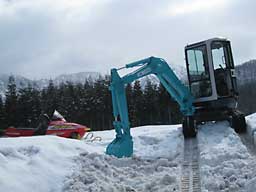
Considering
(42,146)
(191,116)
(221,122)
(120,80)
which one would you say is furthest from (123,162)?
(221,122)

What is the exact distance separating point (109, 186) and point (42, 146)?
2.47m

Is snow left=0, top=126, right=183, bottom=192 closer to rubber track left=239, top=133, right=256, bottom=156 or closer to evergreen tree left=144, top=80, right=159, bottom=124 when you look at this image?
rubber track left=239, top=133, right=256, bottom=156

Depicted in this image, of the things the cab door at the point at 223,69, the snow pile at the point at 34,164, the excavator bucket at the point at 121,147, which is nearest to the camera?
the snow pile at the point at 34,164

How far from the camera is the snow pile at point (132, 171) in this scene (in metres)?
8.00

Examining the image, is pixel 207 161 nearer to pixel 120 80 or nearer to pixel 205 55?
pixel 120 80

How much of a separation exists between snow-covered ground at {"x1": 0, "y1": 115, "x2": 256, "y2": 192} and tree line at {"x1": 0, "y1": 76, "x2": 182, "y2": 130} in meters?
35.9

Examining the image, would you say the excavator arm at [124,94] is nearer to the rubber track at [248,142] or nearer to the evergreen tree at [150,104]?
the rubber track at [248,142]

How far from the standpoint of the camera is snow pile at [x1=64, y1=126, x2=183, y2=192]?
800 centimetres

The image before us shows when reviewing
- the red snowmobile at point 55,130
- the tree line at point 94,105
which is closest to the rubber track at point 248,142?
the red snowmobile at point 55,130

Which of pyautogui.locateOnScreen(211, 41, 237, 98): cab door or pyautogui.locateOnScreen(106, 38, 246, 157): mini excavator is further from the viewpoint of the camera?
pyautogui.locateOnScreen(211, 41, 237, 98): cab door

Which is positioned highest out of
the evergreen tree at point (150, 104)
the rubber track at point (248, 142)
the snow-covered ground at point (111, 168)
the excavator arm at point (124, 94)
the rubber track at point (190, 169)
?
the excavator arm at point (124, 94)

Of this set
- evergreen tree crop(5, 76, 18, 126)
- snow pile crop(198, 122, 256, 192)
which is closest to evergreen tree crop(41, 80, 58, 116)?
evergreen tree crop(5, 76, 18, 126)

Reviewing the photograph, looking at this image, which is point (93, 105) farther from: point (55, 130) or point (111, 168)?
point (111, 168)

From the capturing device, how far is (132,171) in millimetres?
9359
